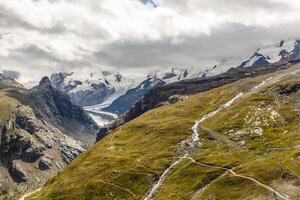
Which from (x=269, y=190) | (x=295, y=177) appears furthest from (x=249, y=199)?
(x=295, y=177)

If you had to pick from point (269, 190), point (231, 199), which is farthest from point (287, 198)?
point (231, 199)

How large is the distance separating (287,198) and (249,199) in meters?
14.8

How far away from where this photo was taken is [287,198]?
7269 inches

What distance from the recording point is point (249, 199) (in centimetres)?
19300

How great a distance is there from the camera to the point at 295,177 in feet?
652

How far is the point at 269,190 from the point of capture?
639 feet

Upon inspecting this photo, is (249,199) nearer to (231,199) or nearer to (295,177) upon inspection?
(231,199)

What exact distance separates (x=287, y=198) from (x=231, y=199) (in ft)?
76.9

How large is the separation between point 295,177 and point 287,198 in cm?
1672

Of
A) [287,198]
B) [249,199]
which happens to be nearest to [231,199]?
[249,199]

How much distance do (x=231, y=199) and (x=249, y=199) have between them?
A: 8.83 meters

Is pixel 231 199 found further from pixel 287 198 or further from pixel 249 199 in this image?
pixel 287 198

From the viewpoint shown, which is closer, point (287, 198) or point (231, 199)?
point (287, 198)

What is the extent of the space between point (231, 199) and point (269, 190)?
49.5 feet
